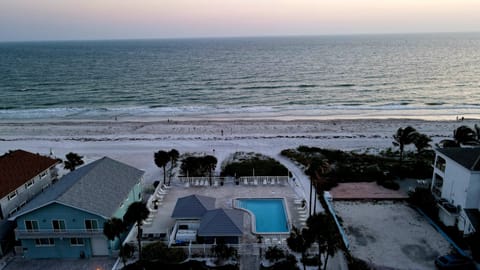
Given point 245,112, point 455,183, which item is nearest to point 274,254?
point 455,183

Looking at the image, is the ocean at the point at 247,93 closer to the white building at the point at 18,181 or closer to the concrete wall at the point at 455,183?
the white building at the point at 18,181

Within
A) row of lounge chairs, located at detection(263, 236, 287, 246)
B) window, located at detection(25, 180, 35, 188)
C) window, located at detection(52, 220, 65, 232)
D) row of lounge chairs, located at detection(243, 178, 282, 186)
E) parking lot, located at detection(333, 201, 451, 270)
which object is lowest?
parking lot, located at detection(333, 201, 451, 270)

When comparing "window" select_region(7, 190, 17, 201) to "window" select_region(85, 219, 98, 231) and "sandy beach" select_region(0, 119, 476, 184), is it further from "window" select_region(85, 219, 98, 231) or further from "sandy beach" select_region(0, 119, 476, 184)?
"sandy beach" select_region(0, 119, 476, 184)

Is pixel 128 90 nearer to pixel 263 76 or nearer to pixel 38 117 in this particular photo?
pixel 38 117

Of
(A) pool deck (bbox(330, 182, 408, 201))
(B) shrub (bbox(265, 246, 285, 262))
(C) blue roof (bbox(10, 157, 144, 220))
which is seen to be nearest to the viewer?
(B) shrub (bbox(265, 246, 285, 262))

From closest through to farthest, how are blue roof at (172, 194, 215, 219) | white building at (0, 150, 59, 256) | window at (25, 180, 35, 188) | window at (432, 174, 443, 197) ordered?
white building at (0, 150, 59, 256) → blue roof at (172, 194, 215, 219) → window at (25, 180, 35, 188) → window at (432, 174, 443, 197)

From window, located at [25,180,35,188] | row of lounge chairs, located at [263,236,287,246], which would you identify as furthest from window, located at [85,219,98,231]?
row of lounge chairs, located at [263,236,287,246]

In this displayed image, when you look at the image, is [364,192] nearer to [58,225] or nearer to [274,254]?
[274,254]

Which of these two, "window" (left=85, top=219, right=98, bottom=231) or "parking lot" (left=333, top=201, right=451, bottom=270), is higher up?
"window" (left=85, top=219, right=98, bottom=231)
